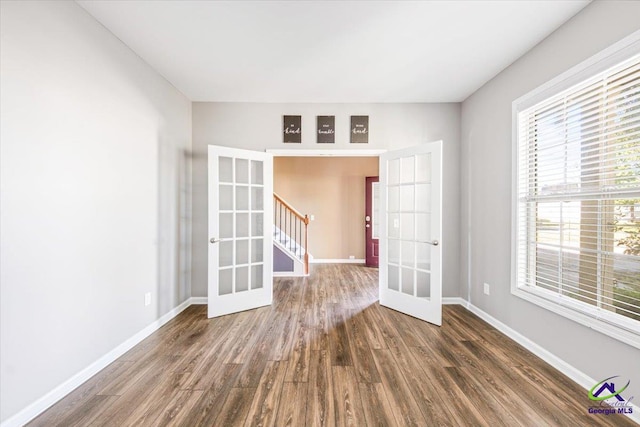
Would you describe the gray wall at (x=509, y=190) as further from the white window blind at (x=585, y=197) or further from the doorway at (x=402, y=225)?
the doorway at (x=402, y=225)

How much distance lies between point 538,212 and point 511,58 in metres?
1.50

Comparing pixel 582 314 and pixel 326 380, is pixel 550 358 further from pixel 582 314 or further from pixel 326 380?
pixel 326 380

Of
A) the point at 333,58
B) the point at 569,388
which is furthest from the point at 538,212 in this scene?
the point at 333,58

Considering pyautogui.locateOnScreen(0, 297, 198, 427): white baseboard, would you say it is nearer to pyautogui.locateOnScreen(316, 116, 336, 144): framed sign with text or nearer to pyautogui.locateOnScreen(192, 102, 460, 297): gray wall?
pyautogui.locateOnScreen(192, 102, 460, 297): gray wall

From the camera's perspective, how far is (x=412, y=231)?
307 cm

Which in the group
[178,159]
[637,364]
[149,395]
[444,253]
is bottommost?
[149,395]

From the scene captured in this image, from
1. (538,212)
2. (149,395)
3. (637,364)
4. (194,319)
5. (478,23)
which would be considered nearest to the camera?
(637,364)

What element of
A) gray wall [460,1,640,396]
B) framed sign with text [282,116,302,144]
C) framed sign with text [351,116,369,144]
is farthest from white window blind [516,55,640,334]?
framed sign with text [282,116,302,144]

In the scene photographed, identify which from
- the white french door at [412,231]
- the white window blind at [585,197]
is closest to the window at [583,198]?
the white window blind at [585,197]

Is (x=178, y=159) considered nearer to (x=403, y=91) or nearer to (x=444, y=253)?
(x=403, y=91)

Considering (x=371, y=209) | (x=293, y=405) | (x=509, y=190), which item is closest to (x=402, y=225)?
(x=509, y=190)

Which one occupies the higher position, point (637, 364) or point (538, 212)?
point (538, 212)

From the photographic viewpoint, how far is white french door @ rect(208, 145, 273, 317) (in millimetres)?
2971

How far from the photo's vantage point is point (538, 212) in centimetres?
229
